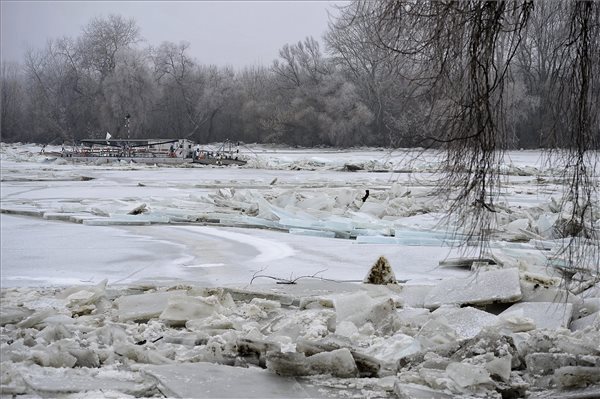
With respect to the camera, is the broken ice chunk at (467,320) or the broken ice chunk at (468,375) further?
the broken ice chunk at (467,320)

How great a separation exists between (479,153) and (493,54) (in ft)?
2.26

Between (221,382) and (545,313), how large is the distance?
277cm

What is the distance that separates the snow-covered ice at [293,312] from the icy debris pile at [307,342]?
1 cm

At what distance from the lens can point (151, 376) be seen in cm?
395

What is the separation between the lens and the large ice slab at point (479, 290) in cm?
596

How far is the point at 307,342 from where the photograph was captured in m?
4.45

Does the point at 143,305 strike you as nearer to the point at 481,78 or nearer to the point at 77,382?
the point at 77,382

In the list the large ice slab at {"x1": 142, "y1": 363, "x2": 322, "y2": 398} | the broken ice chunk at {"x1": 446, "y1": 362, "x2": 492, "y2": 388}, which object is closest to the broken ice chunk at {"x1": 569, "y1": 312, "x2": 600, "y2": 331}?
the broken ice chunk at {"x1": 446, "y1": 362, "x2": 492, "y2": 388}

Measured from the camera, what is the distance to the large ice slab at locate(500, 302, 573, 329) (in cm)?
536

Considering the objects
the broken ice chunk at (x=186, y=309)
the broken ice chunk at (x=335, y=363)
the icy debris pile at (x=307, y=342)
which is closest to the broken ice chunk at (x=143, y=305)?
the icy debris pile at (x=307, y=342)

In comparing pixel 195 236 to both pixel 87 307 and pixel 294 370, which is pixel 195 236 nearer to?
pixel 87 307

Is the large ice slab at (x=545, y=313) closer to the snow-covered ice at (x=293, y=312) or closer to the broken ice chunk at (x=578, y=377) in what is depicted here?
the snow-covered ice at (x=293, y=312)

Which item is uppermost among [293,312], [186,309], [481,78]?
[481,78]

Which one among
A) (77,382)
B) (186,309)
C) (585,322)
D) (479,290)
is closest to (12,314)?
(186,309)
